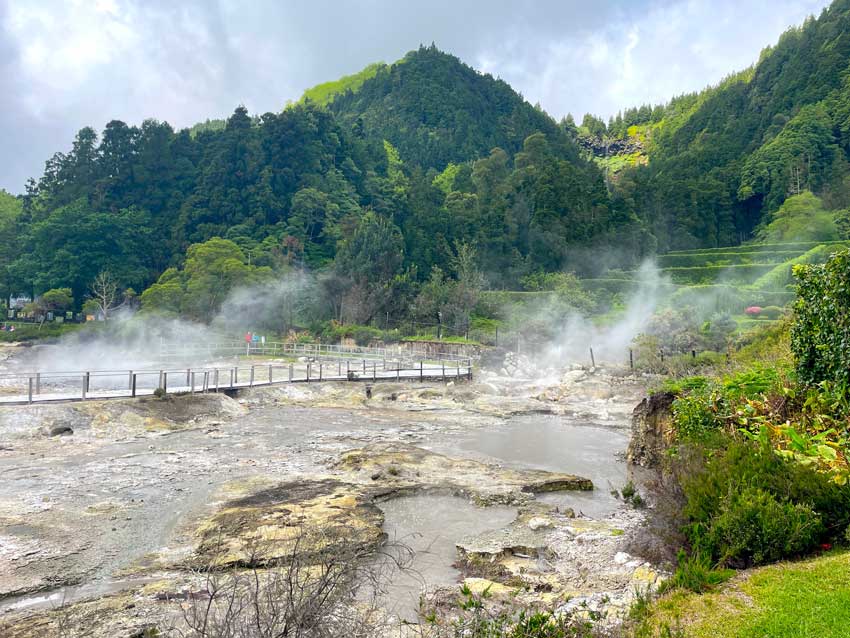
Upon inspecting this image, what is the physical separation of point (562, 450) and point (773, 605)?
1121 cm

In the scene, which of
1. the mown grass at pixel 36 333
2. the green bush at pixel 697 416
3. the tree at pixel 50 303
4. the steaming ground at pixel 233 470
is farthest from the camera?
the tree at pixel 50 303

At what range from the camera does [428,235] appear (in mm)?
65500

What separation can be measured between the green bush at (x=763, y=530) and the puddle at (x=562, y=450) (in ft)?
13.1

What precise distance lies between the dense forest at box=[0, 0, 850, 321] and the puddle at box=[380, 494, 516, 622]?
131 ft

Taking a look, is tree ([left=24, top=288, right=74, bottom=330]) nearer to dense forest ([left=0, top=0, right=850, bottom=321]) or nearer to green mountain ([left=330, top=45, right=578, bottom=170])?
dense forest ([left=0, top=0, right=850, bottom=321])

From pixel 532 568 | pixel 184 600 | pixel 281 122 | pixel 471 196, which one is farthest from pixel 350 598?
pixel 281 122

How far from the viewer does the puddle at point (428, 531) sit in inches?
268

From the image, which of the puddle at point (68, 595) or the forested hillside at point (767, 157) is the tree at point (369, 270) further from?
the puddle at point (68, 595)

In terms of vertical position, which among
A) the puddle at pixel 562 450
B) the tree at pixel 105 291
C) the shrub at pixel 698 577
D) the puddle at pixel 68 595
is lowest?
the puddle at pixel 562 450

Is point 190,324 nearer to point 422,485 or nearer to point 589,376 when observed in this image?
point 589,376

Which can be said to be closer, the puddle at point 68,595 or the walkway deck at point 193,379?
the puddle at point 68,595

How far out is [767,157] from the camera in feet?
240

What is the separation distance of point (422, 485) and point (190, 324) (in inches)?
1597

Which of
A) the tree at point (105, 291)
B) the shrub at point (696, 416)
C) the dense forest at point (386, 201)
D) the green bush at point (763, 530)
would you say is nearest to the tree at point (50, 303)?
the tree at point (105, 291)
